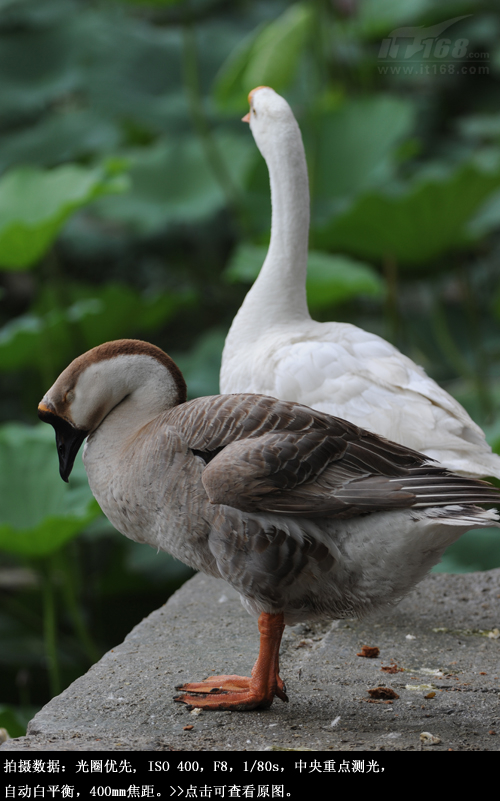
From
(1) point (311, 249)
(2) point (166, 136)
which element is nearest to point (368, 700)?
(1) point (311, 249)

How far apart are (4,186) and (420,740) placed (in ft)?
12.1

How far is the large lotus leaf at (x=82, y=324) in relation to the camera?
15.1ft

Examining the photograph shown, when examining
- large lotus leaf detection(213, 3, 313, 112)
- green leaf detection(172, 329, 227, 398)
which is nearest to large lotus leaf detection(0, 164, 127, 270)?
large lotus leaf detection(213, 3, 313, 112)

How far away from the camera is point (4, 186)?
464 cm

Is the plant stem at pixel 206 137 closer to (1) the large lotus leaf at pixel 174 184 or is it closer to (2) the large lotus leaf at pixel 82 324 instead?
(1) the large lotus leaf at pixel 174 184

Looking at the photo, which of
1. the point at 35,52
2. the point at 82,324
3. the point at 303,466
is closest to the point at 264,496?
the point at 303,466

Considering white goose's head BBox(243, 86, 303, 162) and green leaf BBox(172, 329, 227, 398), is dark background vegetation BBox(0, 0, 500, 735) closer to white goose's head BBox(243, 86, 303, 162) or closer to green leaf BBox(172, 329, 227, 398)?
green leaf BBox(172, 329, 227, 398)

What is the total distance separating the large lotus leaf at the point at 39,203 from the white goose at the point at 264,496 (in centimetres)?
212

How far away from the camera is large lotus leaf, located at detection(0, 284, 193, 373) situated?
15.1ft

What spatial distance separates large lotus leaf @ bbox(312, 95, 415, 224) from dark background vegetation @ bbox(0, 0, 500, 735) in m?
0.01

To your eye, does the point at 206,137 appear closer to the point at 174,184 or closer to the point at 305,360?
the point at 174,184

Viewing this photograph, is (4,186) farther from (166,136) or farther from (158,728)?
(158,728)
